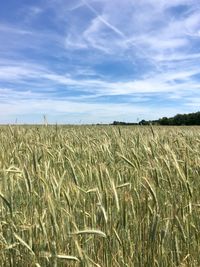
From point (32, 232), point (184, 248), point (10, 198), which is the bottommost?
point (184, 248)

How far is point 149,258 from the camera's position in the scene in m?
1.96

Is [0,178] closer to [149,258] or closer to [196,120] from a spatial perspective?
[149,258]

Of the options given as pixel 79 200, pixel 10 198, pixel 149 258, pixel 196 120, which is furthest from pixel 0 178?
pixel 196 120

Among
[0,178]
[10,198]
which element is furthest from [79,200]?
[0,178]

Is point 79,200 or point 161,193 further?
point 161,193

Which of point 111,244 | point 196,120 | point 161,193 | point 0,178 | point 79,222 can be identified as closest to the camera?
point 111,244

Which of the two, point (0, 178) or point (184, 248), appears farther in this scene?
point (0, 178)

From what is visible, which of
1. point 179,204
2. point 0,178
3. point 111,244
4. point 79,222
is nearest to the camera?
point 111,244

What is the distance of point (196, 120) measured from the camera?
43250 mm

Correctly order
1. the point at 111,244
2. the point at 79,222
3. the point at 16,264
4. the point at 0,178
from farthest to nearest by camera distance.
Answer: the point at 0,178
the point at 79,222
the point at 111,244
the point at 16,264

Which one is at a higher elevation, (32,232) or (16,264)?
(32,232)

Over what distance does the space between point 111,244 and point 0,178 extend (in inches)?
49.1

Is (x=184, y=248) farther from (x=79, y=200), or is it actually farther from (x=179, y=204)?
(x=79, y=200)

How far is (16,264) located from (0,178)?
122cm
